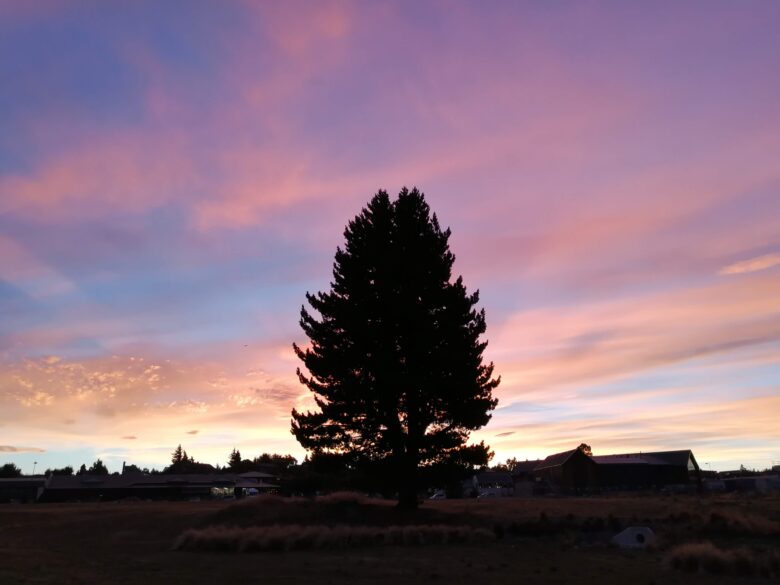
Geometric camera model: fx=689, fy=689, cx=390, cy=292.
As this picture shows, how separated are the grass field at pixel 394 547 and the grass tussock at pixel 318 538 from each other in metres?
0.08

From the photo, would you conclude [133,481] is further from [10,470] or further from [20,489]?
[10,470]

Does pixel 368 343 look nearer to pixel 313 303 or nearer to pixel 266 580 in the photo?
pixel 313 303

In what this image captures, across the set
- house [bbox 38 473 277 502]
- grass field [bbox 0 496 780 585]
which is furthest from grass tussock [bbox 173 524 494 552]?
house [bbox 38 473 277 502]

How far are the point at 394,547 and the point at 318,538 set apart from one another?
3.66 meters

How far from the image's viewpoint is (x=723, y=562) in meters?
22.8

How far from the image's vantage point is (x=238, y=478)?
5281 inches

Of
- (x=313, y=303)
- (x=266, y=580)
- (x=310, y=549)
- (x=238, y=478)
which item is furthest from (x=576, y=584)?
(x=238, y=478)

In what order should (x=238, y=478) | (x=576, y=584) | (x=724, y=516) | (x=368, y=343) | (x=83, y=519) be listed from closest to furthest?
1. (x=576, y=584)
2. (x=724, y=516)
3. (x=368, y=343)
4. (x=83, y=519)
5. (x=238, y=478)

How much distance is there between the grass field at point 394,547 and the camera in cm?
2155

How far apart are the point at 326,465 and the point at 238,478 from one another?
326 ft

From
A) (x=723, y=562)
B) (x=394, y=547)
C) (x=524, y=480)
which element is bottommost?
(x=723, y=562)

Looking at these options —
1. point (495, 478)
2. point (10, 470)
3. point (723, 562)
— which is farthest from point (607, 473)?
point (10, 470)

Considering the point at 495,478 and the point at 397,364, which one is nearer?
the point at 397,364

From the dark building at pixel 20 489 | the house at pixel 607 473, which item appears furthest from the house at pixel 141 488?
the house at pixel 607 473
